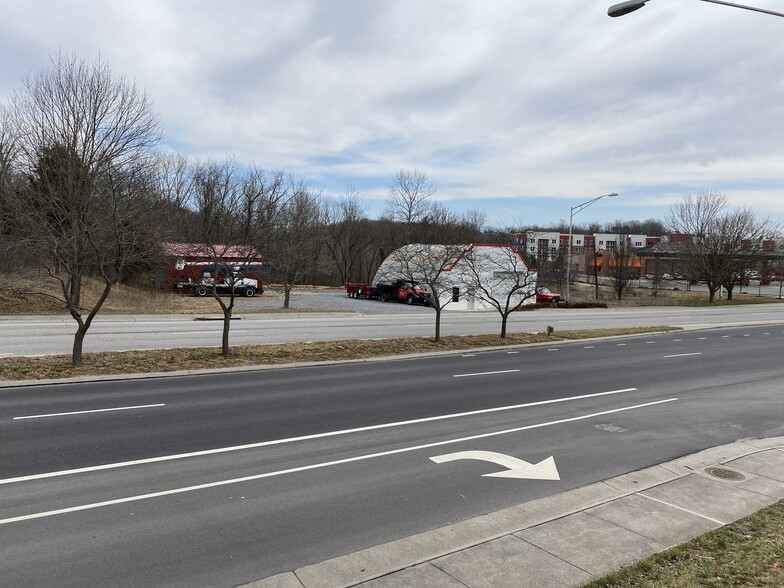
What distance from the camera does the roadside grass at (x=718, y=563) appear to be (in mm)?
3986

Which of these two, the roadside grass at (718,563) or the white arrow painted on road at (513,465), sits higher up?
the roadside grass at (718,563)

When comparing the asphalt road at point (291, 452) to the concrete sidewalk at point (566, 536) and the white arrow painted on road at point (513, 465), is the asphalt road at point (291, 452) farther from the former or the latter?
the concrete sidewalk at point (566, 536)

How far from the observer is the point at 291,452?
733 centimetres

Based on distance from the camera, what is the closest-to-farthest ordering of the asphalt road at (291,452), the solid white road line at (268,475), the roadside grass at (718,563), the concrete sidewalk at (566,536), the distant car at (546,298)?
the roadside grass at (718,563) < the concrete sidewalk at (566,536) < the asphalt road at (291,452) < the solid white road line at (268,475) < the distant car at (546,298)

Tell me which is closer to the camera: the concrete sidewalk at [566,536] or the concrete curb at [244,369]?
the concrete sidewalk at [566,536]

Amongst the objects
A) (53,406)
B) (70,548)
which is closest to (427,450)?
(70,548)

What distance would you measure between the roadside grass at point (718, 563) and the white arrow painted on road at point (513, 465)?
2.05m

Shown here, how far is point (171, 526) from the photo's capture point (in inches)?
199

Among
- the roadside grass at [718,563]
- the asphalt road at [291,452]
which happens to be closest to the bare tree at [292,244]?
the asphalt road at [291,452]

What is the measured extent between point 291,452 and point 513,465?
2.96m

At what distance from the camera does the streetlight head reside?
697cm

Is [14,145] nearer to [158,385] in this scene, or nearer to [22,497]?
[158,385]

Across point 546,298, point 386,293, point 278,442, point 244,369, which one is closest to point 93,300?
point 244,369

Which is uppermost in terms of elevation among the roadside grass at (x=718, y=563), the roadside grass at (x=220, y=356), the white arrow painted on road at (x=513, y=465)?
the roadside grass at (x=220, y=356)
